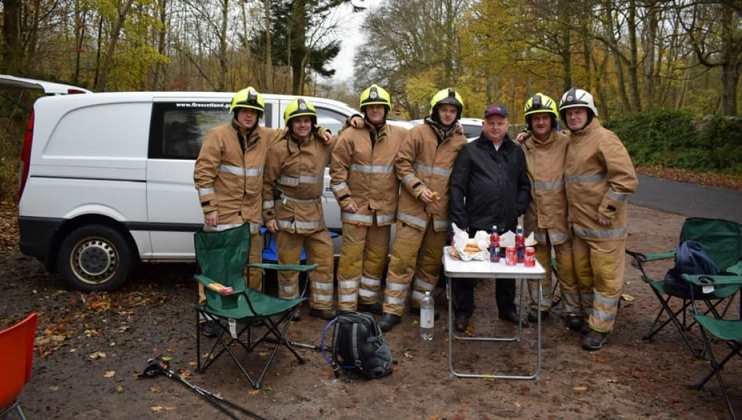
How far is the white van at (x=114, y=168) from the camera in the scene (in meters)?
5.41

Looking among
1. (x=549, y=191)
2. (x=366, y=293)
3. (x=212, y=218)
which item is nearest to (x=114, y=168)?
(x=212, y=218)

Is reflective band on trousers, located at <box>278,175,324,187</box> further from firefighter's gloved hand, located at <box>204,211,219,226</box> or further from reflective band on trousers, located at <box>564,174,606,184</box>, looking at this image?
reflective band on trousers, located at <box>564,174,606,184</box>

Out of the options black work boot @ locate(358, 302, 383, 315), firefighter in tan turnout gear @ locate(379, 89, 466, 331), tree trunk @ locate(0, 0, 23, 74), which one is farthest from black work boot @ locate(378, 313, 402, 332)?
tree trunk @ locate(0, 0, 23, 74)

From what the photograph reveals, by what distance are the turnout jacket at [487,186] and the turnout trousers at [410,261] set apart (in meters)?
0.39

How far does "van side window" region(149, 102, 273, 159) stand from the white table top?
2.75m

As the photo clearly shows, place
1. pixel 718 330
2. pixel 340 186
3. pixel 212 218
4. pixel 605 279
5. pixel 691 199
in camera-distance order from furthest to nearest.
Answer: pixel 691 199 < pixel 340 186 < pixel 212 218 < pixel 605 279 < pixel 718 330

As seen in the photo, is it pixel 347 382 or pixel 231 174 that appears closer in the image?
pixel 347 382

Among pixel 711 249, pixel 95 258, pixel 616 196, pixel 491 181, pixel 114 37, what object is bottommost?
pixel 95 258

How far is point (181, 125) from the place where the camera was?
5.49 m

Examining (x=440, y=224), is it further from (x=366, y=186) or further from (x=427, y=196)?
(x=366, y=186)

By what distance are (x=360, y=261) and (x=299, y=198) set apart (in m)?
0.78

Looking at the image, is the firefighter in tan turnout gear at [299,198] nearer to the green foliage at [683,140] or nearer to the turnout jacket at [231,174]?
the turnout jacket at [231,174]

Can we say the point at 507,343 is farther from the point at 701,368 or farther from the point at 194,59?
the point at 194,59

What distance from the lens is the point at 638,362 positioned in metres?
4.33
